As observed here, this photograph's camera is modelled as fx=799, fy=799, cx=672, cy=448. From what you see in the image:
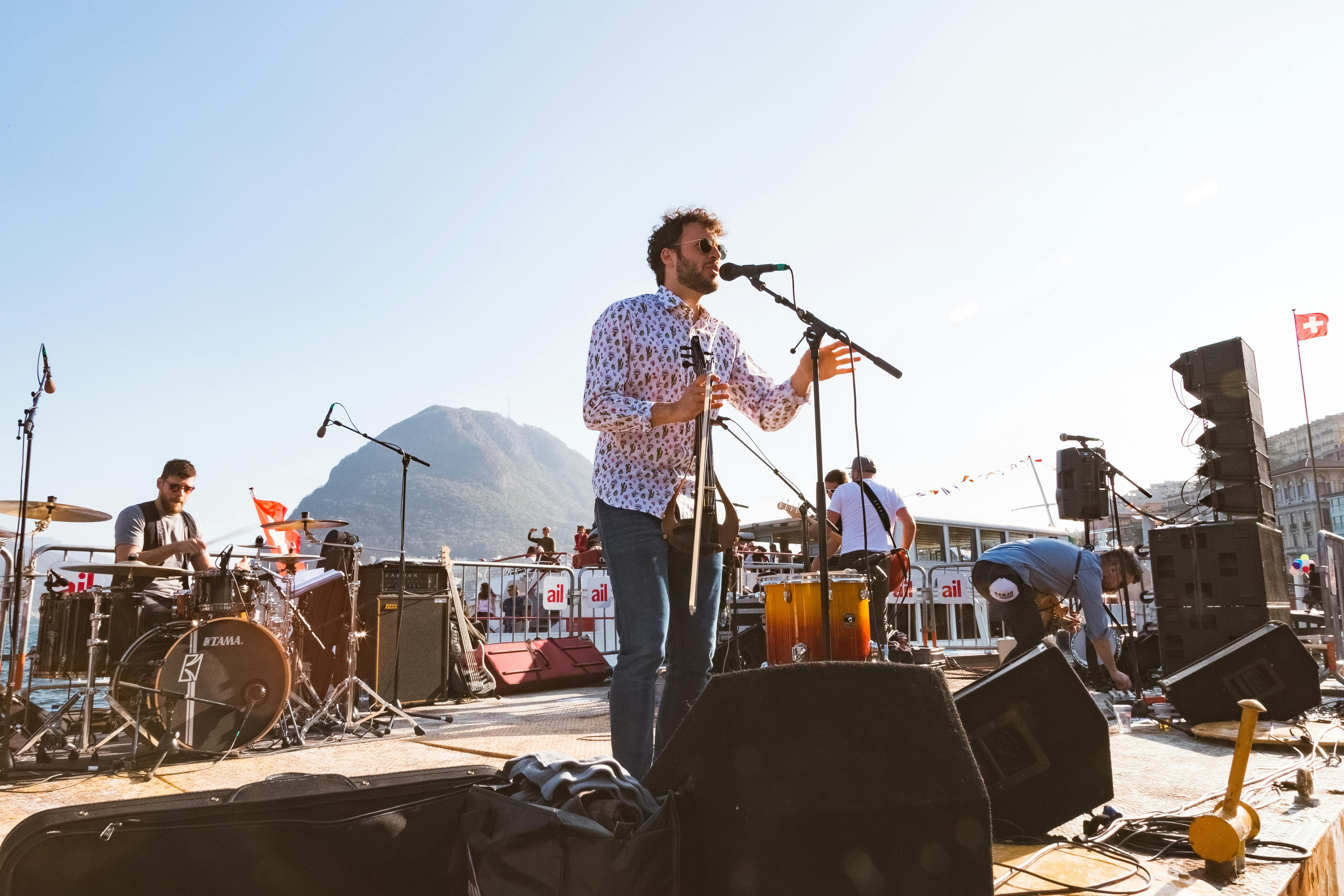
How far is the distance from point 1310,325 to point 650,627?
68.7ft

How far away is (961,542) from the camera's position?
67.3 ft

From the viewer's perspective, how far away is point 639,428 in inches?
103

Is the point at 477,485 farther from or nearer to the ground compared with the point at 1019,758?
farther from the ground

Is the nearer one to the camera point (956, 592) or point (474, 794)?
point (474, 794)

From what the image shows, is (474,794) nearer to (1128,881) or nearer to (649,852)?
(649,852)

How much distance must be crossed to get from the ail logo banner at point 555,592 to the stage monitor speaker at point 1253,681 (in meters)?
8.10

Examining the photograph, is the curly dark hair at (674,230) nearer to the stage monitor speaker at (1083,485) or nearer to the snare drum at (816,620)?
the snare drum at (816,620)

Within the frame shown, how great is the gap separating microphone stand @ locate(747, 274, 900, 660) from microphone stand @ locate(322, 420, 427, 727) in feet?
11.7

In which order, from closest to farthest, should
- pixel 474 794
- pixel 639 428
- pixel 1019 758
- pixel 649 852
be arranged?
pixel 649 852 < pixel 474 794 < pixel 1019 758 < pixel 639 428

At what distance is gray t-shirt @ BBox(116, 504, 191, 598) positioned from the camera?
17.4ft

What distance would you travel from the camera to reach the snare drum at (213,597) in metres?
4.92

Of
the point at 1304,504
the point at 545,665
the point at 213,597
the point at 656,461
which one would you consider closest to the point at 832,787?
the point at 656,461

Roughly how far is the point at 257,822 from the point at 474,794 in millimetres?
396

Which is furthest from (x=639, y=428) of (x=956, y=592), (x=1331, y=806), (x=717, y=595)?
(x=956, y=592)
